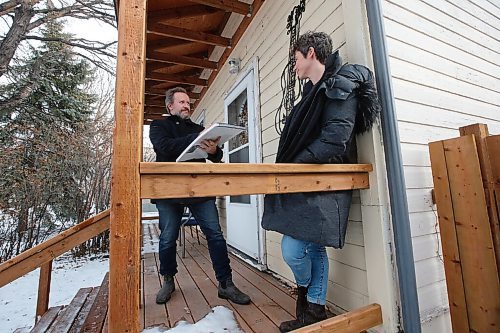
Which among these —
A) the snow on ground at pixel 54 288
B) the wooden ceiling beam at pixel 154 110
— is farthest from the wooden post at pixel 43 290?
the wooden ceiling beam at pixel 154 110

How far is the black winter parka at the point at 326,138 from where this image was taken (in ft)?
4.26

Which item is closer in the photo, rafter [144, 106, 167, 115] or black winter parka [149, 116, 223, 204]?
black winter parka [149, 116, 223, 204]

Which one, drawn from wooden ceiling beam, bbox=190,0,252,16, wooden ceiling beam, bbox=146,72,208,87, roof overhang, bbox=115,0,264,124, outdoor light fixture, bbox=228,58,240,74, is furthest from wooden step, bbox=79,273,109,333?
wooden ceiling beam, bbox=146,72,208,87

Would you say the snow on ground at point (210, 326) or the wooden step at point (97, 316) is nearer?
the snow on ground at point (210, 326)

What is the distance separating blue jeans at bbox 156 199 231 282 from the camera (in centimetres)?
194

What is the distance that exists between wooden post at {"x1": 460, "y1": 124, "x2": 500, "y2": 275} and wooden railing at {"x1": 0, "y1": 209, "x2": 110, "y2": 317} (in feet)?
9.68

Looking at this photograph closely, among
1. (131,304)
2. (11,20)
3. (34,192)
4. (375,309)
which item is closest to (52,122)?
(34,192)

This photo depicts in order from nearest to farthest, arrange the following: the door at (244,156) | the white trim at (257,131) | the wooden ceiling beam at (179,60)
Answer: the white trim at (257,131)
the door at (244,156)
the wooden ceiling beam at (179,60)

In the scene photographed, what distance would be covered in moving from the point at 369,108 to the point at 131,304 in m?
1.40

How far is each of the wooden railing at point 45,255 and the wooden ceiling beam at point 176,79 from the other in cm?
284

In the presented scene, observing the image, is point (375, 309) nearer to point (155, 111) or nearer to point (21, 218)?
point (21, 218)

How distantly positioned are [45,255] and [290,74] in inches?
102

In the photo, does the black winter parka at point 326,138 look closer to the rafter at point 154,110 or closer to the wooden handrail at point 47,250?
the wooden handrail at point 47,250

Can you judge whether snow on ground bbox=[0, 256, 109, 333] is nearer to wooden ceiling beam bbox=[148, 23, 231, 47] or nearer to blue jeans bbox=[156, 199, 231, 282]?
blue jeans bbox=[156, 199, 231, 282]
